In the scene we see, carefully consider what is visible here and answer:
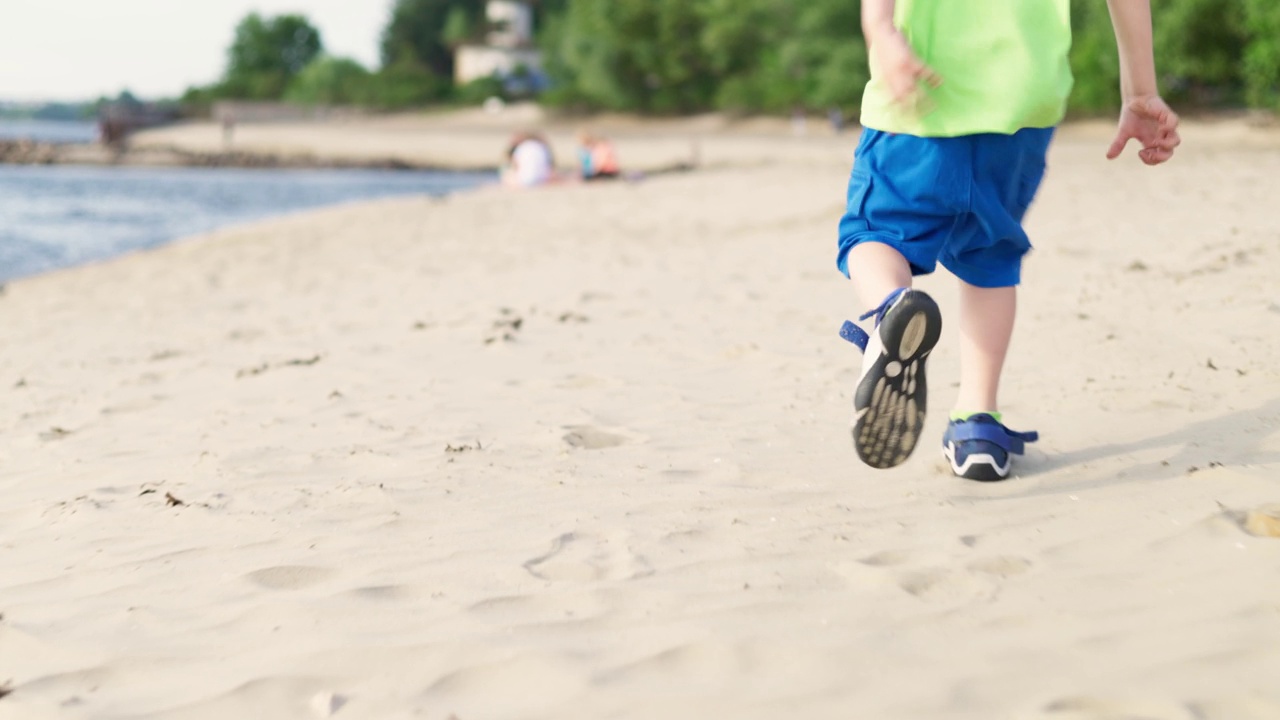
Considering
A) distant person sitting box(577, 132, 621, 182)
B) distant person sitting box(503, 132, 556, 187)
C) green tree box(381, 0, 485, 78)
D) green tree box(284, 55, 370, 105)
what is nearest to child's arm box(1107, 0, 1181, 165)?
distant person sitting box(503, 132, 556, 187)

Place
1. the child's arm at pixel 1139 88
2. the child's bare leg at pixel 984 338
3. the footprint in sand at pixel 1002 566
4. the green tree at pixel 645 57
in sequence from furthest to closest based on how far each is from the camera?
the green tree at pixel 645 57
the child's bare leg at pixel 984 338
the child's arm at pixel 1139 88
the footprint in sand at pixel 1002 566

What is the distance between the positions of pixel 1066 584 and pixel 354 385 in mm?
2881

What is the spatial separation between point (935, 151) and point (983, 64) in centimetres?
22

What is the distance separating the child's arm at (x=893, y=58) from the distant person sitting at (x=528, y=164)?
14831mm

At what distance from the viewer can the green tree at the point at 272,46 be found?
94500 millimetres

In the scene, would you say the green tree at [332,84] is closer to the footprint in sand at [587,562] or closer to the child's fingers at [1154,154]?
the child's fingers at [1154,154]

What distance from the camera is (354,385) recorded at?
435 cm

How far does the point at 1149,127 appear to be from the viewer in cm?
286

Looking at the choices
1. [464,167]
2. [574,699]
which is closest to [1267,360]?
[574,699]

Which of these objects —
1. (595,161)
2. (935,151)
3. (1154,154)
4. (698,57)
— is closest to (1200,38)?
(595,161)

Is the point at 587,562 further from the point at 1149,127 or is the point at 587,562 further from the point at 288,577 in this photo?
the point at 1149,127

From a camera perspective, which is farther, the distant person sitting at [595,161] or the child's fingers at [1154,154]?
the distant person sitting at [595,161]

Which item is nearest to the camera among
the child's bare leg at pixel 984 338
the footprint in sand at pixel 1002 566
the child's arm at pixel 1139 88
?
the footprint in sand at pixel 1002 566

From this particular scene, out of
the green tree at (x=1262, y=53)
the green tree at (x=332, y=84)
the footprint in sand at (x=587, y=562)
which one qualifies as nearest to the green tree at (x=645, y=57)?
the green tree at (x=332, y=84)
